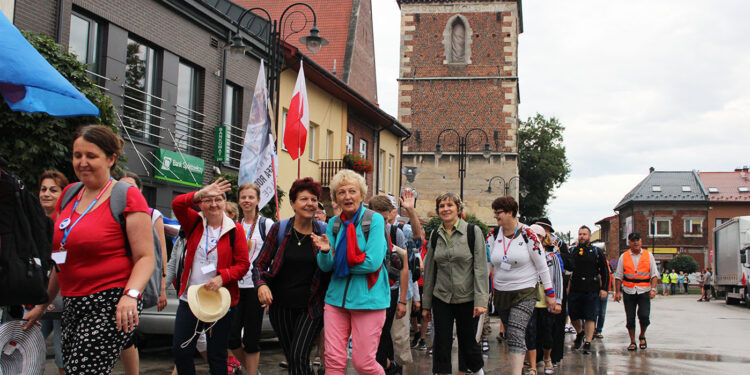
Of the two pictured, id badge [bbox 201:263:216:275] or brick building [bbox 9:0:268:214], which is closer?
id badge [bbox 201:263:216:275]

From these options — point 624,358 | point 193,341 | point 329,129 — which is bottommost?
point 624,358

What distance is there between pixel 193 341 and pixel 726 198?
73635mm

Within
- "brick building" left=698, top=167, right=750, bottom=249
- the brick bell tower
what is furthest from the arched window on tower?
"brick building" left=698, top=167, right=750, bottom=249

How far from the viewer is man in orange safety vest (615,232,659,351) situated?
467 inches

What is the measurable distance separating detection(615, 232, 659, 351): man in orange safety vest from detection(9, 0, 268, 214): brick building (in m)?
9.35

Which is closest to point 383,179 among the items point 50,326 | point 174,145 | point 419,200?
point 419,200

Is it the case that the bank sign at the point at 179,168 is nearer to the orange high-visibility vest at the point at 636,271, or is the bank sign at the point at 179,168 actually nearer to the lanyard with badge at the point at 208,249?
the orange high-visibility vest at the point at 636,271

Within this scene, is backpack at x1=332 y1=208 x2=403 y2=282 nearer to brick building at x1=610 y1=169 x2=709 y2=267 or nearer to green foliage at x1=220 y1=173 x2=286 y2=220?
green foliage at x1=220 y1=173 x2=286 y2=220

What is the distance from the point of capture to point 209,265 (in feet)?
19.3

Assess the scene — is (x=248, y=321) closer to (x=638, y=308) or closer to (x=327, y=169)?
(x=638, y=308)

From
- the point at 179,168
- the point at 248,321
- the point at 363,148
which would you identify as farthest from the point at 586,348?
the point at 363,148

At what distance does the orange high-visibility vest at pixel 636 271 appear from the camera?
1191cm

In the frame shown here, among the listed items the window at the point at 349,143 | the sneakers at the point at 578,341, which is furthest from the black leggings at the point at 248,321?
the window at the point at 349,143

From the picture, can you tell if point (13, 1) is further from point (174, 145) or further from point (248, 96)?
point (248, 96)
